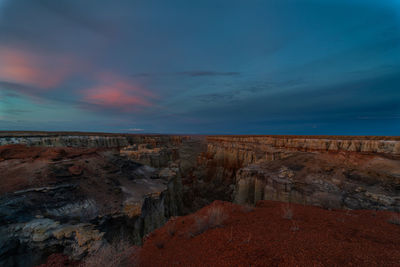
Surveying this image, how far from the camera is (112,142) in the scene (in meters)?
43.5

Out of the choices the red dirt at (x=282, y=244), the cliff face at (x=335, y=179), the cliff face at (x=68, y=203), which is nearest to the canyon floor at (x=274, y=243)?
the red dirt at (x=282, y=244)

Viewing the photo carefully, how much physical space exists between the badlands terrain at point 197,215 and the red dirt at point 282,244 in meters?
0.03

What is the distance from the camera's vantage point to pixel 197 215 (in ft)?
24.1

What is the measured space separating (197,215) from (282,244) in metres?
4.32

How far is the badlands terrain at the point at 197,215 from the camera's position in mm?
3854

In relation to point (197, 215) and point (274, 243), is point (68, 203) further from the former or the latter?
point (274, 243)

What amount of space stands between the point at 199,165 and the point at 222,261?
39348 mm

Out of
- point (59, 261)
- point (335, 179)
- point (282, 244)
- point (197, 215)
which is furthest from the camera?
point (335, 179)

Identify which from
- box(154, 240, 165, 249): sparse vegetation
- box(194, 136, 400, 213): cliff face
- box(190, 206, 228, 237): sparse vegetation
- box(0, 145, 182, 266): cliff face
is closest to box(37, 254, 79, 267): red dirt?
box(0, 145, 182, 266): cliff face

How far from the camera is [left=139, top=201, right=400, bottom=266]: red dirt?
327 cm

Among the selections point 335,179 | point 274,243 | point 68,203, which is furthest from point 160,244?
point 335,179

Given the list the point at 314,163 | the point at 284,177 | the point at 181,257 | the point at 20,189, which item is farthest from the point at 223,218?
the point at 314,163

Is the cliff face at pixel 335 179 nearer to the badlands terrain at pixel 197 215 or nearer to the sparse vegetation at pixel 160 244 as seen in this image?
the badlands terrain at pixel 197 215

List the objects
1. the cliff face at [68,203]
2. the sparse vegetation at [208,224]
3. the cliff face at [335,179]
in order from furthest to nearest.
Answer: the cliff face at [335,179]
the sparse vegetation at [208,224]
the cliff face at [68,203]
